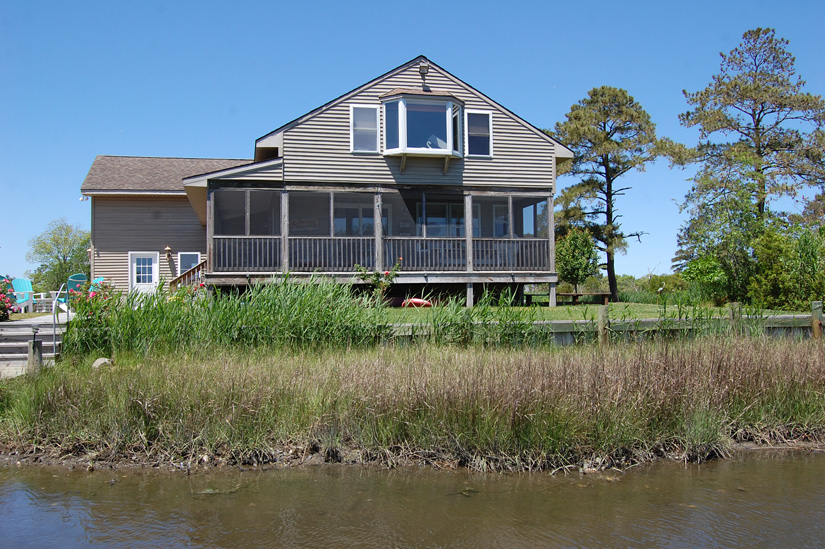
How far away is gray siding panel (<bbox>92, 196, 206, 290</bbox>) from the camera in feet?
77.6

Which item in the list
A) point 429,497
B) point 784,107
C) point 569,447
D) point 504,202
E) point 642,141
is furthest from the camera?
point 642,141

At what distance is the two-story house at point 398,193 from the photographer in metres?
18.6

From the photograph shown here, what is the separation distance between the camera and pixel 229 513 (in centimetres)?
609

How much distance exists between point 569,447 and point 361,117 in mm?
14275

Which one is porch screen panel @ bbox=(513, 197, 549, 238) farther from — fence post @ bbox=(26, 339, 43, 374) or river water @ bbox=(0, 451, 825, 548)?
fence post @ bbox=(26, 339, 43, 374)

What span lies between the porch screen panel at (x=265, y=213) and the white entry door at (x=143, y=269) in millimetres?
4907

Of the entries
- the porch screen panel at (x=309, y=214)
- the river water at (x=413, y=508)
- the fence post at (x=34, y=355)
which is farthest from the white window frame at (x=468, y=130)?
the river water at (x=413, y=508)

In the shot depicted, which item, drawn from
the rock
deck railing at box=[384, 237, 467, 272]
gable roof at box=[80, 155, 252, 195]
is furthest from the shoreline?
gable roof at box=[80, 155, 252, 195]

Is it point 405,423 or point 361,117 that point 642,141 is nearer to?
point 361,117

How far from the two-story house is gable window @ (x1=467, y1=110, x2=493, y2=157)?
1.2 inches

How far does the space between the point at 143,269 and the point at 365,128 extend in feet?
34.8

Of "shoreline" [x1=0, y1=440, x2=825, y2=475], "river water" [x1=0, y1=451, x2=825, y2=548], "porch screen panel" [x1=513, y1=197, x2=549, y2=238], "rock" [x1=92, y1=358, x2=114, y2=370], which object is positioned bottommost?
"river water" [x1=0, y1=451, x2=825, y2=548]

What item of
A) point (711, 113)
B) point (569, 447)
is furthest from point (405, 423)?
point (711, 113)

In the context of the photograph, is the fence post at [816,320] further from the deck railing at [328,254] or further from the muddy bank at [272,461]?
the deck railing at [328,254]
